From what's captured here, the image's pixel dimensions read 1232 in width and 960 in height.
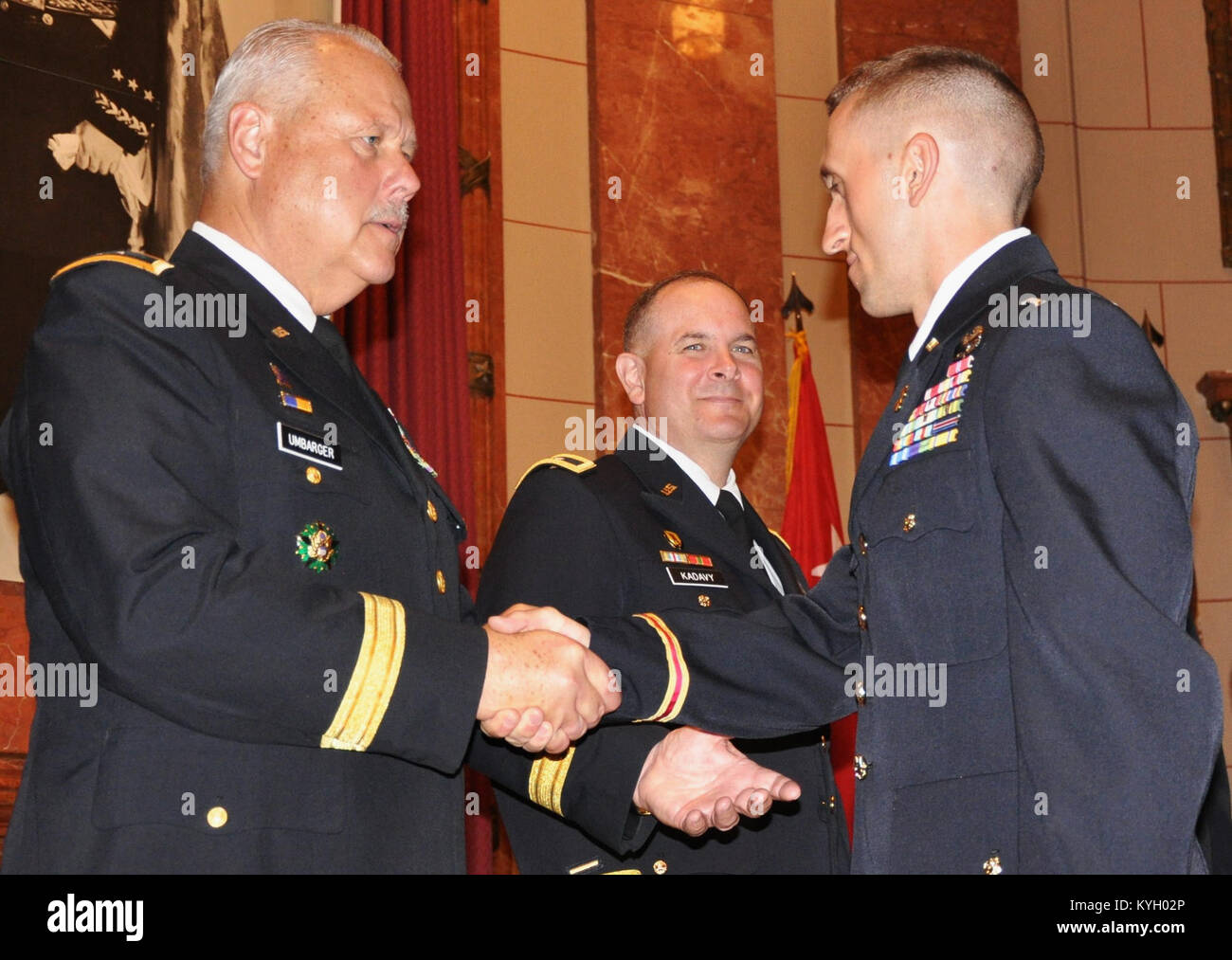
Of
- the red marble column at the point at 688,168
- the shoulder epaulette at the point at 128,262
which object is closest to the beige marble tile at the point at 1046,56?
the red marble column at the point at 688,168

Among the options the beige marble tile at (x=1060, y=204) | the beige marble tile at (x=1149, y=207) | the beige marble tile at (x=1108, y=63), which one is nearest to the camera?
the beige marble tile at (x=1060, y=204)

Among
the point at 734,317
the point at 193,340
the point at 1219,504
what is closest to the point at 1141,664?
the point at 193,340

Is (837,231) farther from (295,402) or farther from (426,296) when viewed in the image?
(426,296)

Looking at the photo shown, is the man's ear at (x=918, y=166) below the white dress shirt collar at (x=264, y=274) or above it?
above

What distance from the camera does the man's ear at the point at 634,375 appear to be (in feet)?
14.0

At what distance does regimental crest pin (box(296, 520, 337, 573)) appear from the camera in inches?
101

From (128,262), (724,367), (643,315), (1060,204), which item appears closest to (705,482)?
(724,367)

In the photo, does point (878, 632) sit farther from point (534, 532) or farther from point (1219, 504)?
point (1219, 504)

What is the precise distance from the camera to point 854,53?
7664mm

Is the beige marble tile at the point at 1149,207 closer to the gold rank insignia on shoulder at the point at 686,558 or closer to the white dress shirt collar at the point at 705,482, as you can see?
the white dress shirt collar at the point at 705,482

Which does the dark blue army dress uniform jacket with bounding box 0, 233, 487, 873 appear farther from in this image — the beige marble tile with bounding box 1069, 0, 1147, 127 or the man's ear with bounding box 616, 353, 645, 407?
the beige marble tile with bounding box 1069, 0, 1147, 127

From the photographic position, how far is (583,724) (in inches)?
117

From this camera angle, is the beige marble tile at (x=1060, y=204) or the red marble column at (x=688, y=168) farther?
the beige marble tile at (x=1060, y=204)

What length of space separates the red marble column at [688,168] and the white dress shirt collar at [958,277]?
3.93 meters
